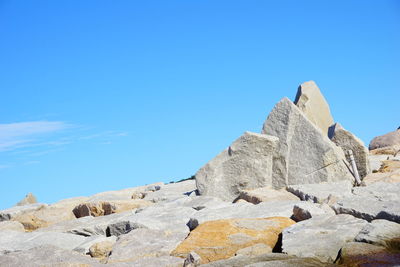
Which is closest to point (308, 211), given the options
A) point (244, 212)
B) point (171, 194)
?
point (244, 212)

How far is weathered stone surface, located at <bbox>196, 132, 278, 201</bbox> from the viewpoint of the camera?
12.6 m

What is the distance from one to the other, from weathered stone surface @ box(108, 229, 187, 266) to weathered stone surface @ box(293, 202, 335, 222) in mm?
1778

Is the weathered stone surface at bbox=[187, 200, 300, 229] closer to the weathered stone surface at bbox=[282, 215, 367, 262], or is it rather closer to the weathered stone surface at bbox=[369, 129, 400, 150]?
the weathered stone surface at bbox=[282, 215, 367, 262]

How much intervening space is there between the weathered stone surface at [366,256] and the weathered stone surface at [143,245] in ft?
7.19

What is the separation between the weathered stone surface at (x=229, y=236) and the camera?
700 cm

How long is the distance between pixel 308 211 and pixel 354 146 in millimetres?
6888

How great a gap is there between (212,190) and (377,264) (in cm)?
744

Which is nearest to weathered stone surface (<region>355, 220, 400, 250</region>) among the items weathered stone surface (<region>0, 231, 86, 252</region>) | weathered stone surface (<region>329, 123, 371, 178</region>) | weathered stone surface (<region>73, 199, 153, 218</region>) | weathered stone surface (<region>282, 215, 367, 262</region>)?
weathered stone surface (<region>282, 215, 367, 262</region>)

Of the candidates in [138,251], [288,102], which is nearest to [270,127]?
[288,102]

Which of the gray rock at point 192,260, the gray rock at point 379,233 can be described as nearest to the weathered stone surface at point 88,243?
the gray rock at point 192,260

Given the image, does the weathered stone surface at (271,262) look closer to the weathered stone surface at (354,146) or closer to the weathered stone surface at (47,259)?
the weathered stone surface at (47,259)

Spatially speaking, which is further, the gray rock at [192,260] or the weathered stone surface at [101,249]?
the weathered stone surface at [101,249]

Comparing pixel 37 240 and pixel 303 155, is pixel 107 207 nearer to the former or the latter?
pixel 37 240

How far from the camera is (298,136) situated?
13.3 m
